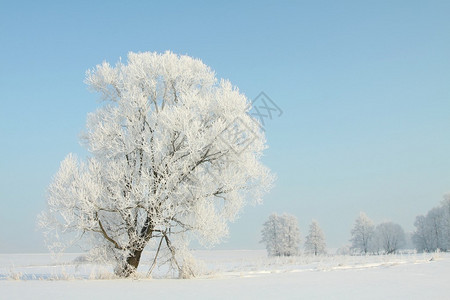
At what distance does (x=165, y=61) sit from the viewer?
17.6m

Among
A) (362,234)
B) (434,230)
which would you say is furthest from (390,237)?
(434,230)

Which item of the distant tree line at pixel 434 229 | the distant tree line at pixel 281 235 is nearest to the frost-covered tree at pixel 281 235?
the distant tree line at pixel 281 235

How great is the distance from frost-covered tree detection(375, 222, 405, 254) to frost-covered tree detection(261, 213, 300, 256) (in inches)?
926

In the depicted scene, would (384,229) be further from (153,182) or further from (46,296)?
(46,296)

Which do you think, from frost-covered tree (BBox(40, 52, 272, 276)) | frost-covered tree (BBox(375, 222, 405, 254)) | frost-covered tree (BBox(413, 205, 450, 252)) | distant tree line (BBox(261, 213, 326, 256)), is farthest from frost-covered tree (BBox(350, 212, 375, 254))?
frost-covered tree (BBox(40, 52, 272, 276))

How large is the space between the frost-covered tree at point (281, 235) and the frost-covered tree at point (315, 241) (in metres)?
7.70

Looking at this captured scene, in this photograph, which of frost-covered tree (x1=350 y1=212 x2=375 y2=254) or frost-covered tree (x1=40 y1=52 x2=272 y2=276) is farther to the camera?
frost-covered tree (x1=350 y1=212 x2=375 y2=254)

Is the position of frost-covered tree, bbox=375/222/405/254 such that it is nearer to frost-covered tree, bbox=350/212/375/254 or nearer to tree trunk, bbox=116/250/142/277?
frost-covered tree, bbox=350/212/375/254

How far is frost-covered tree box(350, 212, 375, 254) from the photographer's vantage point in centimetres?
7575

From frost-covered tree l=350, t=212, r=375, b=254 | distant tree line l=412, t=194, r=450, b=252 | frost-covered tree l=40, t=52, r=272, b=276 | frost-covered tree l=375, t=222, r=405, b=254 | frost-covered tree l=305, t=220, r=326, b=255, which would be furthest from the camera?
frost-covered tree l=375, t=222, r=405, b=254

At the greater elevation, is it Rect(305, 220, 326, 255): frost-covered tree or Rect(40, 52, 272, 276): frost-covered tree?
Rect(40, 52, 272, 276): frost-covered tree

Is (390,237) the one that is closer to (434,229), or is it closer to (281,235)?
(434,229)

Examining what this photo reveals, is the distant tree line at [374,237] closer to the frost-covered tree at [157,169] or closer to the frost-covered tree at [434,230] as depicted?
the frost-covered tree at [434,230]

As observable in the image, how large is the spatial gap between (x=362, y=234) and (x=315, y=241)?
38.1 ft
